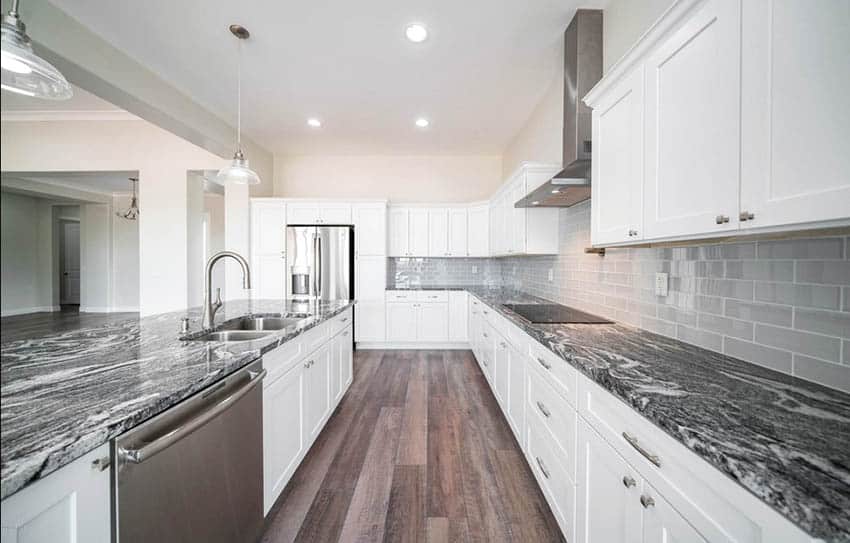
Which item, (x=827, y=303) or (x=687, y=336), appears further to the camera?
(x=687, y=336)

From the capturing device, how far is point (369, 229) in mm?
4832

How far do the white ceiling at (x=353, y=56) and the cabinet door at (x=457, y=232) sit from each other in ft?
4.06

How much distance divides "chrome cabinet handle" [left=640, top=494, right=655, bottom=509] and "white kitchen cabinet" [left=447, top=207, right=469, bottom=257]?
4.21 m

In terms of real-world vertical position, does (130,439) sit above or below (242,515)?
above

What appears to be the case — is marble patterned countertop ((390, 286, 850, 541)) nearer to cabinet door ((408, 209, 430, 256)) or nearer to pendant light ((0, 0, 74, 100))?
pendant light ((0, 0, 74, 100))

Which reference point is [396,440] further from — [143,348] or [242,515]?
[143,348]

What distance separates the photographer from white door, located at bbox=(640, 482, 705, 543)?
2.51 feet

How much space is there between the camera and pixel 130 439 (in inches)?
32.7

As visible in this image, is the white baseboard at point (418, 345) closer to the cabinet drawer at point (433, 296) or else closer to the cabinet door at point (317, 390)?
the cabinet drawer at point (433, 296)

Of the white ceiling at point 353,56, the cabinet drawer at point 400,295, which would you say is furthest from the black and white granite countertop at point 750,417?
the cabinet drawer at point 400,295

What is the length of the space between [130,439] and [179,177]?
Answer: 4493 millimetres

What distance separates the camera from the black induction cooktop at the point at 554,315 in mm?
2064

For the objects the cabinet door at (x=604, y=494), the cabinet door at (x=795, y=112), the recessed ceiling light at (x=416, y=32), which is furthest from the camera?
the recessed ceiling light at (x=416, y=32)

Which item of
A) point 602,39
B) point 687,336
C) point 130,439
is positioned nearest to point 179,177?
point 130,439
